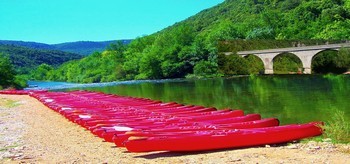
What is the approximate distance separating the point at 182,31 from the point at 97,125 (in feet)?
285

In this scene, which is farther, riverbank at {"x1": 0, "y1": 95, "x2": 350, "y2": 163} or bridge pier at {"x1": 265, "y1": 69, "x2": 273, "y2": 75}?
bridge pier at {"x1": 265, "y1": 69, "x2": 273, "y2": 75}

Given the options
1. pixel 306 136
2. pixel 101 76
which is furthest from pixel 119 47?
pixel 306 136

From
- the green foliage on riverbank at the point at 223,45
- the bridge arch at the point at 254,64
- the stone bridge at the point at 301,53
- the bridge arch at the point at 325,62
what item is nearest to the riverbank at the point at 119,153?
the green foliage on riverbank at the point at 223,45

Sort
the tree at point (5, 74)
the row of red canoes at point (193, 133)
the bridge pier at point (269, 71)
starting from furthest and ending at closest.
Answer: the bridge pier at point (269, 71)
the tree at point (5, 74)
the row of red canoes at point (193, 133)

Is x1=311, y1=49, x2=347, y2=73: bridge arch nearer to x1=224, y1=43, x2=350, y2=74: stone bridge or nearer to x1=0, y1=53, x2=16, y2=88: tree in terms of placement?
x1=224, y1=43, x2=350, y2=74: stone bridge

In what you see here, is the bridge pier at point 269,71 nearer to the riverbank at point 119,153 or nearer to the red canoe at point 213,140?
the riverbank at point 119,153

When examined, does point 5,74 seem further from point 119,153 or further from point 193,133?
point 193,133

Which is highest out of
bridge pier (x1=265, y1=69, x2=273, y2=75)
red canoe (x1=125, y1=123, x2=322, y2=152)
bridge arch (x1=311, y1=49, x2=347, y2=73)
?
bridge arch (x1=311, y1=49, x2=347, y2=73)

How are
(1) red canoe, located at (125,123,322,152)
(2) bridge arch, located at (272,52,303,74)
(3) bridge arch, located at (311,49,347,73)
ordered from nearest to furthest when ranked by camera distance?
1. (1) red canoe, located at (125,123,322,152)
2. (3) bridge arch, located at (311,49,347,73)
3. (2) bridge arch, located at (272,52,303,74)

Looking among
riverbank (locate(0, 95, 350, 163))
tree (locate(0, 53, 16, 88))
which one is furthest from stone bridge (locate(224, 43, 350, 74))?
riverbank (locate(0, 95, 350, 163))

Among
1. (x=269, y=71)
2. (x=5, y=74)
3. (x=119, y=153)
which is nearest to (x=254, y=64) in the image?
(x=269, y=71)

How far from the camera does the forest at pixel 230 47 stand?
276ft

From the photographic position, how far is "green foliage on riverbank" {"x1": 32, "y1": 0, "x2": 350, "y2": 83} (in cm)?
8594

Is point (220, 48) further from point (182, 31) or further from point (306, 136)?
point (306, 136)
